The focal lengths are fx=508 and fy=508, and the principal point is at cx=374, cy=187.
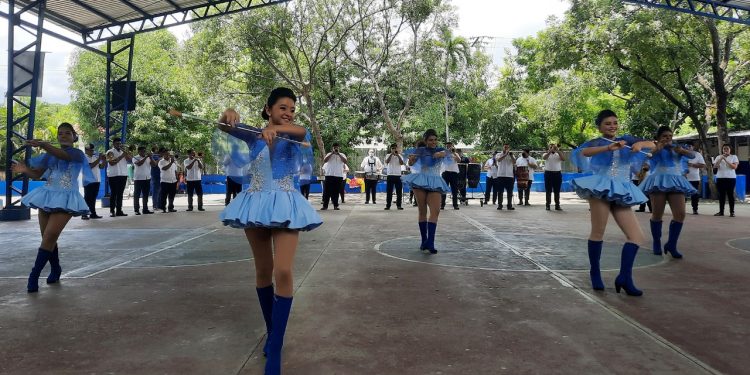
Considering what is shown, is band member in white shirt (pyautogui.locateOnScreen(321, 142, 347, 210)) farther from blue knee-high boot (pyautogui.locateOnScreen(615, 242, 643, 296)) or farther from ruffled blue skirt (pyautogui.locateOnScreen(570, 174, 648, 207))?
blue knee-high boot (pyautogui.locateOnScreen(615, 242, 643, 296))

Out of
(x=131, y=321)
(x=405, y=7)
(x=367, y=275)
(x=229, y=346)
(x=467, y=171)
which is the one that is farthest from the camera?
(x=405, y=7)

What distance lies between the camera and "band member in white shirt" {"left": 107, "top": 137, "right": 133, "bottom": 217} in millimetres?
12852

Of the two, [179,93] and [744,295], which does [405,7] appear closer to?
[179,93]

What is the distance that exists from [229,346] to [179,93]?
31.1 metres

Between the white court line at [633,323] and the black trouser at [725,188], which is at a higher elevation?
the black trouser at [725,188]

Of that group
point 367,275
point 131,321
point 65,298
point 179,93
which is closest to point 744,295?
point 367,275

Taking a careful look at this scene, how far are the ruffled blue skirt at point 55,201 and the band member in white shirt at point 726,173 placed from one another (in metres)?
14.0

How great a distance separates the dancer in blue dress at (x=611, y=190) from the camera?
15.7 ft

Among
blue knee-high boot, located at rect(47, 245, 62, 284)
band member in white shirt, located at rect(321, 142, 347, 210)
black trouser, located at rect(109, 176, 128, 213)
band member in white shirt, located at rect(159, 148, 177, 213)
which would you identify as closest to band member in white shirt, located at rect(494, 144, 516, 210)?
band member in white shirt, located at rect(321, 142, 347, 210)

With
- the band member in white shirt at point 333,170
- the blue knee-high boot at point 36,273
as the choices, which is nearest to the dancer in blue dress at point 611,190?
Result: the blue knee-high boot at point 36,273

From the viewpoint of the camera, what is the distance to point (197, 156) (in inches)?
605

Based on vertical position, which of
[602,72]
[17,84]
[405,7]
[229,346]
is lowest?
[229,346]

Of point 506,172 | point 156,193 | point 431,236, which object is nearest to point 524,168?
point 506,172

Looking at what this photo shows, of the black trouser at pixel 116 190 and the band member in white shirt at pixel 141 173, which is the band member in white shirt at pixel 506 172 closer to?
the band member in white shirt at pixel 141 173
